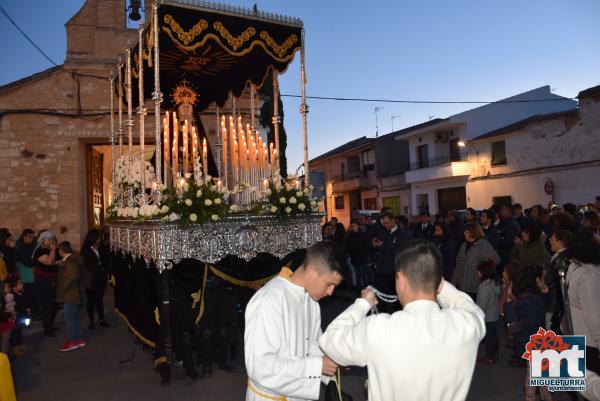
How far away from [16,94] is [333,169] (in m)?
29.4

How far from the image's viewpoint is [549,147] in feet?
69.7

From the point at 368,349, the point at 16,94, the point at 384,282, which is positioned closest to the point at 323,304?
the point at 384,282

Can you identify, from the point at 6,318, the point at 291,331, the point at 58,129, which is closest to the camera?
the point at 291,331

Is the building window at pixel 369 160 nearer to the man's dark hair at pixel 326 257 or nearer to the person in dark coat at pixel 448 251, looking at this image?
the person in dark coat at pixel 448 251

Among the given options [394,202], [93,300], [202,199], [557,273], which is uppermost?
[394,202]

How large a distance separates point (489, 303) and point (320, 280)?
4.18 meters

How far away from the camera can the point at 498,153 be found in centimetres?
2470

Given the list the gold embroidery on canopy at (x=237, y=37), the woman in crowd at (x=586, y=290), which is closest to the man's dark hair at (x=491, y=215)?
the woman in crowd at (x=586, y=290)

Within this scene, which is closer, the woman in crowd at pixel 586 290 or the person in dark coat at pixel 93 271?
the woman in crowd at pixel 586 290

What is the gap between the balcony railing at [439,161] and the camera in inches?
1077

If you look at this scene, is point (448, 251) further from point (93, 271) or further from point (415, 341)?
point (415, 341)

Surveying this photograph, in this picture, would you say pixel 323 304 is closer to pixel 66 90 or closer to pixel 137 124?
pixel 137 124

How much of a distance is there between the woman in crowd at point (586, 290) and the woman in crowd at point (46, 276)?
765 cm

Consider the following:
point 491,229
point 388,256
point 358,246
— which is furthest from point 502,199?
point 388,256
